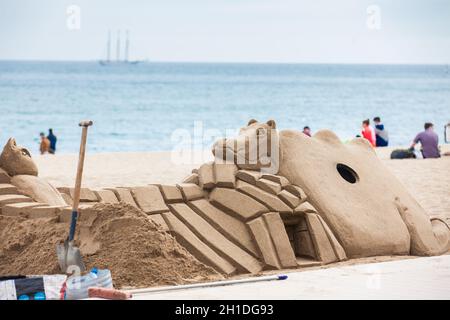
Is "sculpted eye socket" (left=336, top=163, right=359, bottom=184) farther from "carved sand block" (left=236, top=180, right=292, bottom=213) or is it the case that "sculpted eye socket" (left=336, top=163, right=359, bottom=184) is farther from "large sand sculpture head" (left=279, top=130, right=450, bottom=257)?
"carved sand block" (left=236, top=180, right=292, bottom=213)

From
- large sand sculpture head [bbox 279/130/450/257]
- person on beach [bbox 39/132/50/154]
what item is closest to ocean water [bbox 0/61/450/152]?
person on beach [bbox 39/132/50/154]

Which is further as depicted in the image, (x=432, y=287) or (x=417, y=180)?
(x=417, y=180)

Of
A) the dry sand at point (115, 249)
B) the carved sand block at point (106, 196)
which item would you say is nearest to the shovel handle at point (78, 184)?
the dry sand at point (115, 249)

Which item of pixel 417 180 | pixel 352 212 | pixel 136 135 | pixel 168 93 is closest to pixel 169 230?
pixel 352 212

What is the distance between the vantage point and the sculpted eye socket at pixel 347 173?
9.62 m

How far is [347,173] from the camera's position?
382 inches

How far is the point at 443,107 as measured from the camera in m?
67.7

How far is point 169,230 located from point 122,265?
3.30 feet

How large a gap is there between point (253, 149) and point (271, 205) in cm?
63

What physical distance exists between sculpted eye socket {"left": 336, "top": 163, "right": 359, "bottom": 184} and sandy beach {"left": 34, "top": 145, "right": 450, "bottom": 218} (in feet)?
9.42

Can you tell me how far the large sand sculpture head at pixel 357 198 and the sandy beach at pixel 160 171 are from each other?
8.39 feet

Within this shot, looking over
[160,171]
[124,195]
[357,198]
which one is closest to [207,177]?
[124,195]
